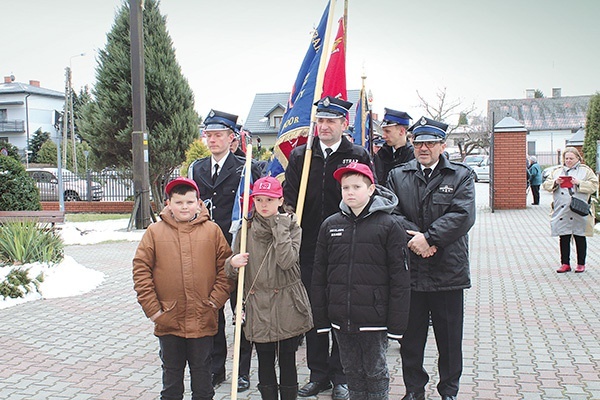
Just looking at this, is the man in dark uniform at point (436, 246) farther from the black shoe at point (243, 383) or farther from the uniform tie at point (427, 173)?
the black shoe at point (243, 383)

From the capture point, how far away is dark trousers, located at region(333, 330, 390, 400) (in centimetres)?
401

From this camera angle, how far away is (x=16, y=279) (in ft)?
27.3

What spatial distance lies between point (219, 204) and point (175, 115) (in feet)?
53.2

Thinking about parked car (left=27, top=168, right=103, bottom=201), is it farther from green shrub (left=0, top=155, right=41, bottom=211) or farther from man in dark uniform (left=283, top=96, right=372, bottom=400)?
man in dark uniform (left=283, top=96, right=372, bottom=400)

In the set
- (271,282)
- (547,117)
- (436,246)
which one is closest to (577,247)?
A: (436,246)

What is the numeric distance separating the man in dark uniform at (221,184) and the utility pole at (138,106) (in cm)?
1124

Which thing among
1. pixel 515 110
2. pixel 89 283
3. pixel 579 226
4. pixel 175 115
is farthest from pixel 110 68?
pixel 515 110

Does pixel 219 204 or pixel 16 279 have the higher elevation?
pixel 219 204

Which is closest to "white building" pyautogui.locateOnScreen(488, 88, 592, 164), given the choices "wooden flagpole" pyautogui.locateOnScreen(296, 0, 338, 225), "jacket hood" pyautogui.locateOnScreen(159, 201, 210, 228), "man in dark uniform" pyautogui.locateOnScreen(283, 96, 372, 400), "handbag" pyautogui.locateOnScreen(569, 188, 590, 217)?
"handbag" pyautogui.locateOnScreen(569, 188, 590, 217)

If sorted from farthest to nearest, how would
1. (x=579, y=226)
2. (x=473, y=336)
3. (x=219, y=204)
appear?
(x=579, y=226) → (x=473, y=336) → (x=219, y=204)

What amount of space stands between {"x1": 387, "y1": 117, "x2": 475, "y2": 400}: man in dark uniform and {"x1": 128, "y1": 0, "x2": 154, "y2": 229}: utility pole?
12.3 metres

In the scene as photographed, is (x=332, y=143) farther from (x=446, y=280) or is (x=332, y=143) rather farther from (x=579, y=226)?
(x=579, y=226)

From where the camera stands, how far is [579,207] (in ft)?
29.9

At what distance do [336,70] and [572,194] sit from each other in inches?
211
